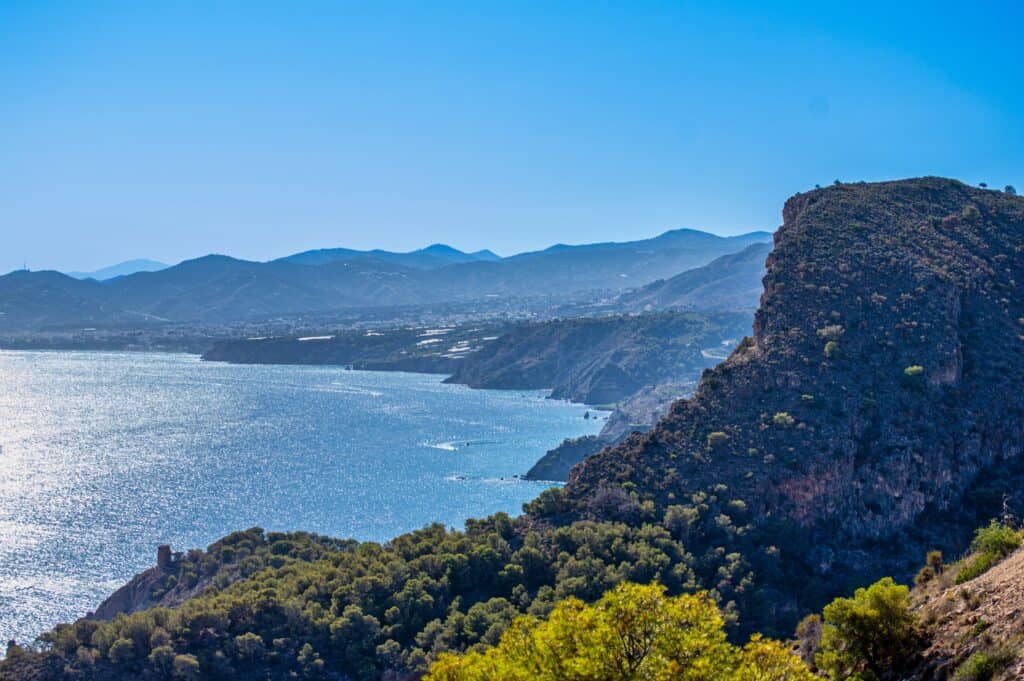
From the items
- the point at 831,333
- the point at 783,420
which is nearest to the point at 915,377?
the point at 831,333

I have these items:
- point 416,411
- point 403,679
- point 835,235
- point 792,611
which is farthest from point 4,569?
point 416,411

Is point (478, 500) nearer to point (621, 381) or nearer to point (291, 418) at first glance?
point (291, 418)

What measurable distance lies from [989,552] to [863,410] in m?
23.3

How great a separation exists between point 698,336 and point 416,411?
→ 6854cm

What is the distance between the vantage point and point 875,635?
2333 cm

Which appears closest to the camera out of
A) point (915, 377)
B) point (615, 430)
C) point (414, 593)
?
point (414, 593)

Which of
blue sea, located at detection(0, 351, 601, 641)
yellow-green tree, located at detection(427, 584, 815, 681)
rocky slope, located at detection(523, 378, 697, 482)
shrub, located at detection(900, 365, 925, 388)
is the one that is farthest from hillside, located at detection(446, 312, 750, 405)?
yellow-green tree, located at detection(427, 584, 815, 681)

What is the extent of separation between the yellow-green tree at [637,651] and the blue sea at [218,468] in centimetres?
4668

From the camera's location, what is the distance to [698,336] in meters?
196

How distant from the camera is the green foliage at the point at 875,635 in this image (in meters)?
23.2

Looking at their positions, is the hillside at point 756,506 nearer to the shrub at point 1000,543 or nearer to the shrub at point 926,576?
the shrub at point 926,576

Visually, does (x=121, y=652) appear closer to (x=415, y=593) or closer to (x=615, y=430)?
(x=415, y=593)

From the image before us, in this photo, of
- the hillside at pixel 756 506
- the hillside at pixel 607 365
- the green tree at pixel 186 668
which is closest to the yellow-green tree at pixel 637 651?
the hillside at pixel 756 506

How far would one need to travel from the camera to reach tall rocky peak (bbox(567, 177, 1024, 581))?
47.0 meters
